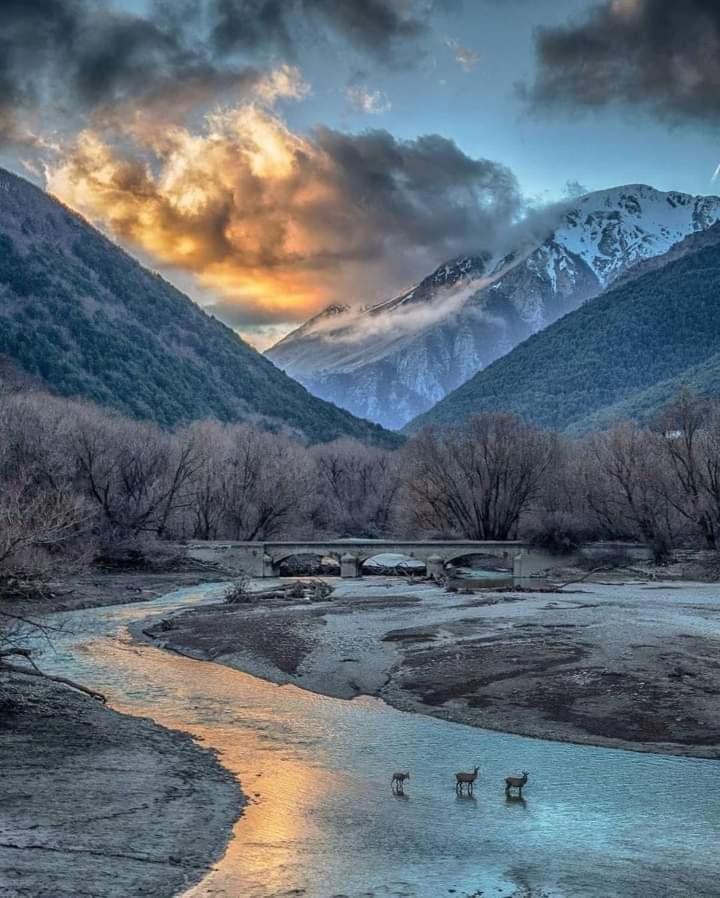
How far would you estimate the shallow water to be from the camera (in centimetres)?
1434

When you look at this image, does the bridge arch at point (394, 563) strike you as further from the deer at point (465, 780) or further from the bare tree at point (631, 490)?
the deer at point (465, 780)

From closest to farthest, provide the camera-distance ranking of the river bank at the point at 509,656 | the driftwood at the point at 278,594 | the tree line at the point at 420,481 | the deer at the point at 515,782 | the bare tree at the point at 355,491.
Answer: the deer at the point at 515,782 < the river bank at the point at 509,656 < the driftwood at the point at 278,594 < the tree line at the point at 420,481 < the bare tree at the point at 355,491

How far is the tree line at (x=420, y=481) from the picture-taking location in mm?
83875

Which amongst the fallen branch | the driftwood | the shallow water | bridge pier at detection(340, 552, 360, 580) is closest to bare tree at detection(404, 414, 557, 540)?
bridge pier at detection(340, 552, 360, 580)

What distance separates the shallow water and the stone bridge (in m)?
59.7

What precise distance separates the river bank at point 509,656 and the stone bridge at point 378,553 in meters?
27.1

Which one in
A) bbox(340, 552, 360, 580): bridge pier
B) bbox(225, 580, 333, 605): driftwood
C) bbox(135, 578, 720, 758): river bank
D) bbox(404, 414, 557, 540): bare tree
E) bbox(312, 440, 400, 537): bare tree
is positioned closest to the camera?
bbox(135, 578, 720, 758): river bank

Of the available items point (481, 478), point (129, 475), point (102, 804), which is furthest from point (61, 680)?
point (481, 478)

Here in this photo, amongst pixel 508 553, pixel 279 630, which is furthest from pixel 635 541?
pixel 279 630

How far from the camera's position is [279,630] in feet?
147

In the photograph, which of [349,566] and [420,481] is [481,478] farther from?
[349,566]

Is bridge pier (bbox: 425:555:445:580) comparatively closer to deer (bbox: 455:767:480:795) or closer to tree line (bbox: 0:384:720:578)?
tree line (bbox: 0:384:720:578)

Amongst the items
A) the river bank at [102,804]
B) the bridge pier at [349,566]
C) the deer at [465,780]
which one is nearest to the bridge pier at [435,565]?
the bridge pier at [349,566]

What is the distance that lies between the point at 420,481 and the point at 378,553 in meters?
17.0
